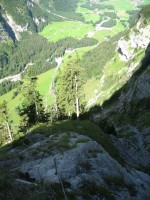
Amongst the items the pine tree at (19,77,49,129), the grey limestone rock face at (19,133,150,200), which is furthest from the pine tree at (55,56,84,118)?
the grey limestone rock face at (19,133,150,200)

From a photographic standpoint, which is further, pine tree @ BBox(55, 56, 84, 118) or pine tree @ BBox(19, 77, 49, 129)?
pine tree @ BBox(19, 77, 49, 129)

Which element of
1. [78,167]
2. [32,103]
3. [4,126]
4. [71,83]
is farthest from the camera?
[4,126]

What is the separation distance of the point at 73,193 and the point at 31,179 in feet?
11.7

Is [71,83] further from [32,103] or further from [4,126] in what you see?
[4,126]

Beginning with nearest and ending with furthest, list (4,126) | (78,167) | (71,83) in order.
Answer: (78,167) < (71,83) < (4,126)

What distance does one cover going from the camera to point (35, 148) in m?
26.9

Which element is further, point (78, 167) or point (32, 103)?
point (32, 103)

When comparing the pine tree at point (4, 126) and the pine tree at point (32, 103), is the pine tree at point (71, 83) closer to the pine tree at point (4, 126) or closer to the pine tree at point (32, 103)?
the pine tree at point (32, 103)

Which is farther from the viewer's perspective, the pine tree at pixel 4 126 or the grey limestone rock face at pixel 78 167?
the pine tree at pixel 4 126

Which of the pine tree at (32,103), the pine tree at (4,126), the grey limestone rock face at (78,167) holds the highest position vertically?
the grey limestone rock face at (78,167)

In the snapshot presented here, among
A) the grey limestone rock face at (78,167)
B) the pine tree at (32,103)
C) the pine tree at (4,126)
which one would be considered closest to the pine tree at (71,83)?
the pine tree at (32,103)

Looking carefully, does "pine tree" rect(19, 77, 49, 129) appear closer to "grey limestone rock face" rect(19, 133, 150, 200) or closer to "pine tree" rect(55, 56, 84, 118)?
"pine tree" rect(55, 56, 84, 118)

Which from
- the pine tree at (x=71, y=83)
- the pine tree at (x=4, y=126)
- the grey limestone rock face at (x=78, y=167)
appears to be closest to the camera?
the grey limestone rock face at (x=78, y=167)

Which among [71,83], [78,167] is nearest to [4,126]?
[71,83]
